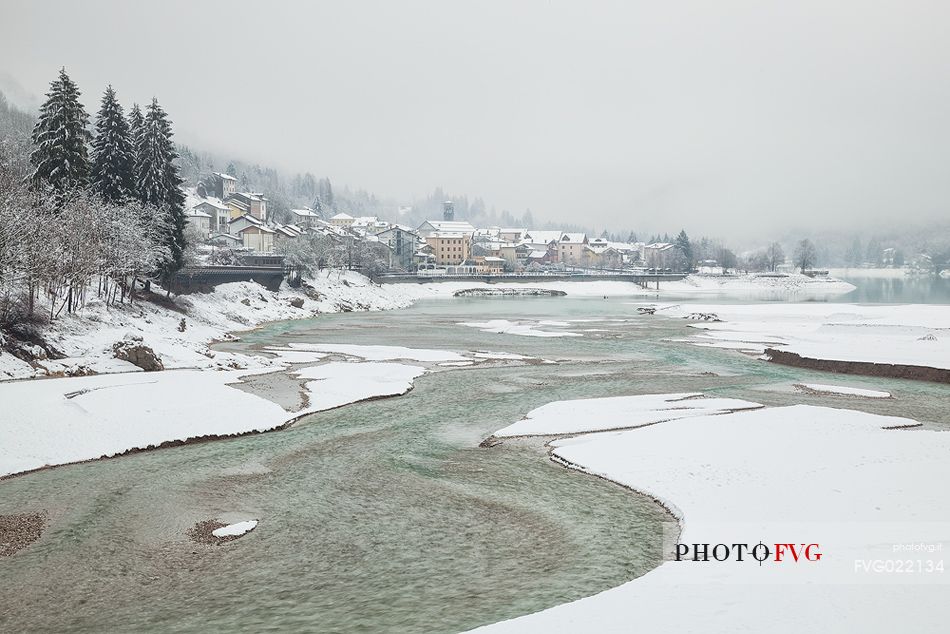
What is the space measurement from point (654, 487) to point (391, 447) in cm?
880

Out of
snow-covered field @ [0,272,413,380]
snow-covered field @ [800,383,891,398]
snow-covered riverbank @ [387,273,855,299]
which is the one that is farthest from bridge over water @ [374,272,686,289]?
snow-covered field @ [800,383,891,398]

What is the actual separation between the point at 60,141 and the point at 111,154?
5659mm

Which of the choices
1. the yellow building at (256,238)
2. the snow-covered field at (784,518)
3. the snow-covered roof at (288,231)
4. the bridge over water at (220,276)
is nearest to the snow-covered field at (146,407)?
the snow-covered field at (784,518)

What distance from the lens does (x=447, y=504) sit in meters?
16.6

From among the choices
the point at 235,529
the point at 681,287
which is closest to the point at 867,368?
the point at 235,529

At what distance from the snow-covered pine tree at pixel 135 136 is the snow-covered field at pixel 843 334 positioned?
48.7 meters

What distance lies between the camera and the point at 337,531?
1498 centimetres

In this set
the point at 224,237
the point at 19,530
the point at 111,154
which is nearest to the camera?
the point at 19,530

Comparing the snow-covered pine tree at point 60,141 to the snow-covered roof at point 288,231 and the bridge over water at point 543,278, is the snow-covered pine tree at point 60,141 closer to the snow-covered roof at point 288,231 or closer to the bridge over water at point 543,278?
the snow-covered roof at point 288,231

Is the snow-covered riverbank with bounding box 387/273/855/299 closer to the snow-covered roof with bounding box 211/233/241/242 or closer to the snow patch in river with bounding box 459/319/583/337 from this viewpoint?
the snow-covered roof with bounding box 211/233/241/242

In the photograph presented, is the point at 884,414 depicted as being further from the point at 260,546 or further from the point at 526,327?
the point at 526,327

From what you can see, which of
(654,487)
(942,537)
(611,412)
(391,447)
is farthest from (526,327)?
(942,537)

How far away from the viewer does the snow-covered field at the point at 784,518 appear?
9719mm

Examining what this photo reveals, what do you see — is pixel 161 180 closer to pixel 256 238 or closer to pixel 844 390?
pixel 844 390
